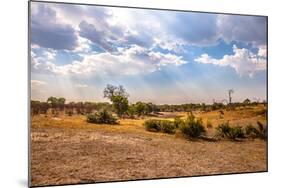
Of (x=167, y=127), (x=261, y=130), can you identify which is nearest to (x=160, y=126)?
(x=167, y=127)

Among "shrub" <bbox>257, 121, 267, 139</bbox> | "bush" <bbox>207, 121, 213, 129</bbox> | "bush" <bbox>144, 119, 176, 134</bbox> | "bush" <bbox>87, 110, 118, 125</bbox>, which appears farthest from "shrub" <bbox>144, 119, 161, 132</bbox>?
"shrub" <bbox>257, 121, 267, 139</bbox>

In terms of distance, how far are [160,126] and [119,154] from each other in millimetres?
399

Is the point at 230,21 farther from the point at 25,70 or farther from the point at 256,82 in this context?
the point at 25,70

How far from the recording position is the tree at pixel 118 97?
9.95ft

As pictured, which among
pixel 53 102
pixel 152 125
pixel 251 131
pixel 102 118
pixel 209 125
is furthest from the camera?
pixel 251 131

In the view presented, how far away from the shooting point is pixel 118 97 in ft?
9.97

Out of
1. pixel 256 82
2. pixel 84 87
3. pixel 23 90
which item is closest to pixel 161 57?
pixel 84 87

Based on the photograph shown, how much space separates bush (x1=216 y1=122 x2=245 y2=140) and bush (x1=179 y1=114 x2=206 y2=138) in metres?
0.15

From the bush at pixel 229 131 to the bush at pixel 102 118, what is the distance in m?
0.89

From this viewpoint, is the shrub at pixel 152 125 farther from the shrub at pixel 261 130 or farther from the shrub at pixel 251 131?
the shrub at pixel 261 130

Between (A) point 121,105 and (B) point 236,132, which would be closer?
(A) point 121,105

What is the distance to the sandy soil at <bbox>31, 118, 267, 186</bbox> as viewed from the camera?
287cm

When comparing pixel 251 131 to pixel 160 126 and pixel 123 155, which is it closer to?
pixel 160 126

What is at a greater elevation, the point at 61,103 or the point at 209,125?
the point at 61,103
